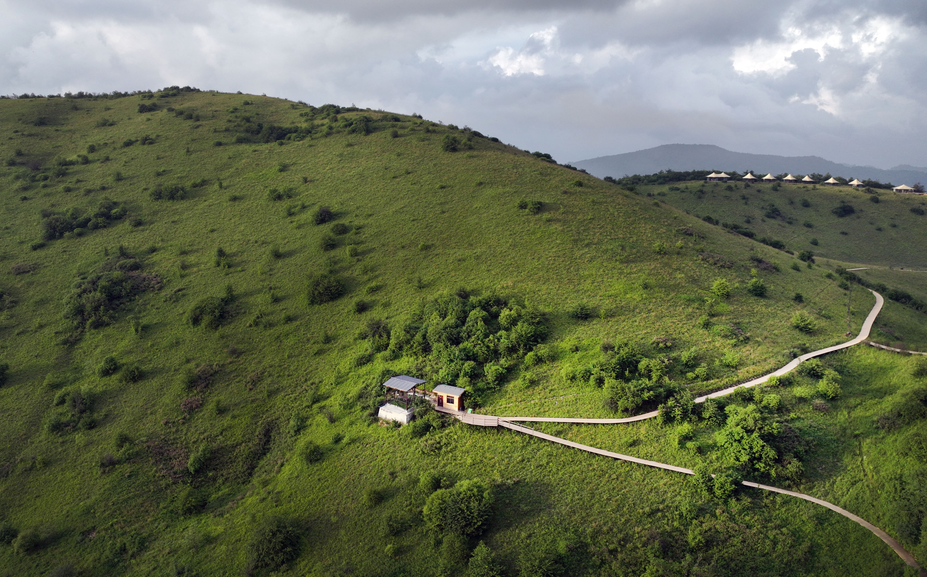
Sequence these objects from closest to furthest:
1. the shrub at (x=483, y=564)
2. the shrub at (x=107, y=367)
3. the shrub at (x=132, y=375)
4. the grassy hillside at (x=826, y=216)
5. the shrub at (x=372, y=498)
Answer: the shrub at (x=483, y=564) → the shrub at (x=372, y=498) → the shrub at (x=132, y=375) → the shrub at (x=107, y=367) → the grassy hillside at (x=826, y=216)

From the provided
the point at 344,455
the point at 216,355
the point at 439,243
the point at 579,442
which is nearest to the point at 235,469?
the point at 344,455

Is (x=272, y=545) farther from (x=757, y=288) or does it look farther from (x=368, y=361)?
(x=757, y=288)

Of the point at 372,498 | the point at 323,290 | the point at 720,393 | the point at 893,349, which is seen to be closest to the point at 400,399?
the point at 372,498

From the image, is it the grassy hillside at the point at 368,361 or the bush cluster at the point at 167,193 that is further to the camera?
the bush cluster at the point at 167,193

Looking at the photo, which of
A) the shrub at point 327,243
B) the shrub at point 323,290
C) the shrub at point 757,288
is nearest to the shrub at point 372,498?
the shrub at point 323,290

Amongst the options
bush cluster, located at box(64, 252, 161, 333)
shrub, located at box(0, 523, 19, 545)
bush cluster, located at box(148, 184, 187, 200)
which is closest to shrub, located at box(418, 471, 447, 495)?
shrub, located at box(0, 523, 19, 545)

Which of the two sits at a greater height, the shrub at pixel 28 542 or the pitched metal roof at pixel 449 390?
the pitched metal roof at pixel 449 390

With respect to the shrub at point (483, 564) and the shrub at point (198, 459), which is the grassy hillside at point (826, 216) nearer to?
the shrub at point (483, 564)
